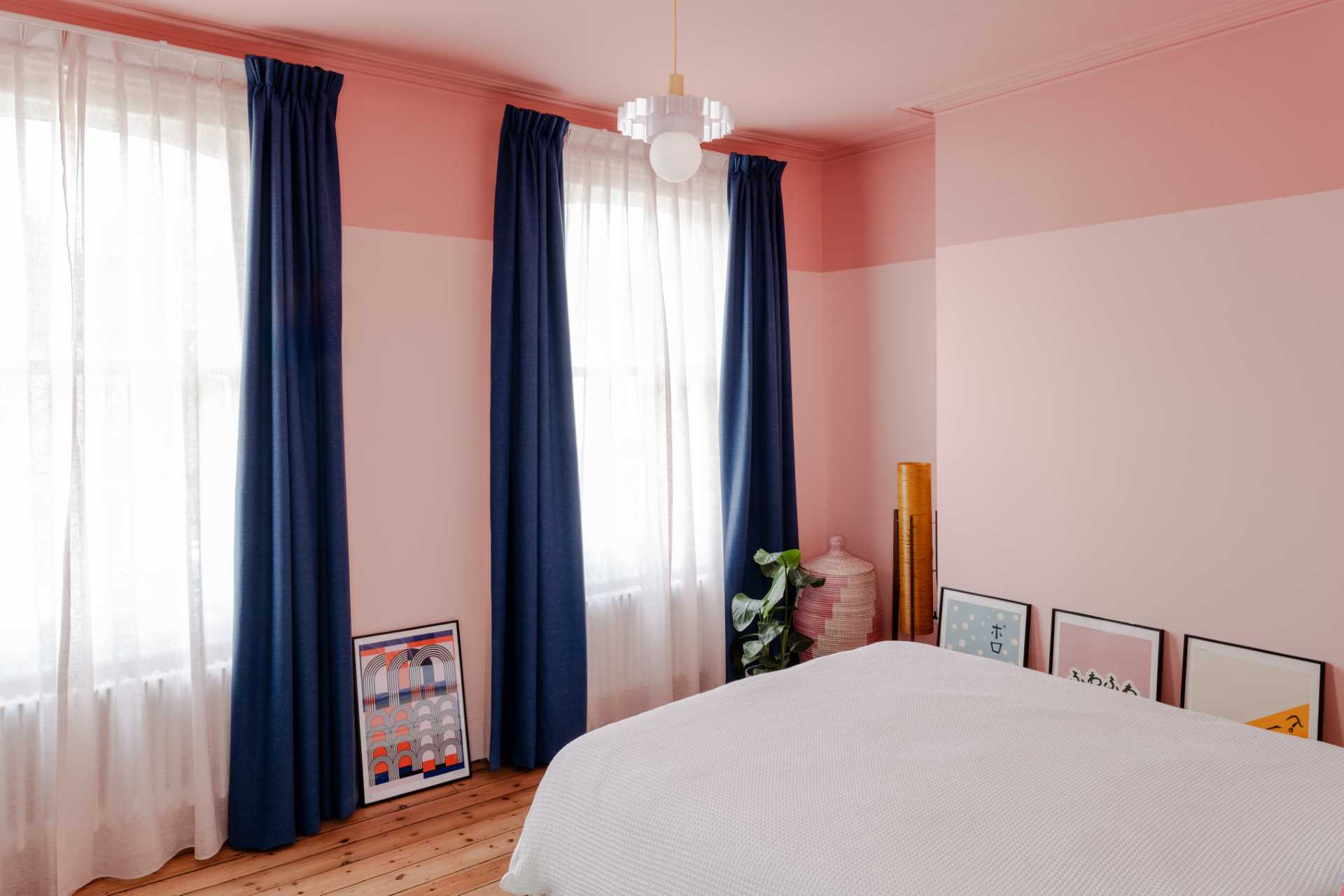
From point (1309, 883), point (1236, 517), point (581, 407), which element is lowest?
point (1309, 883)

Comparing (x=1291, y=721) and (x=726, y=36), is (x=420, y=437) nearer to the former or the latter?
(x=726, y=36)

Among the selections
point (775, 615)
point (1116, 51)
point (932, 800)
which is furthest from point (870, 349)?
point (932, 800)

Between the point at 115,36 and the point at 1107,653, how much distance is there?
381 cm

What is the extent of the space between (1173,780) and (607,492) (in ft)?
7.59

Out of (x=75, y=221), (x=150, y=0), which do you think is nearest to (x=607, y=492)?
(x=75, y=221)

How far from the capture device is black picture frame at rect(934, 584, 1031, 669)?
10.9 feet

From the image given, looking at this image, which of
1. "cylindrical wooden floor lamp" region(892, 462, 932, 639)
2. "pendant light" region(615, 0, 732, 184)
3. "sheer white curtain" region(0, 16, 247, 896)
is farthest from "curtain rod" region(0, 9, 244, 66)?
"cylindrical wooden floor lamp" region(892, 462, 932, 639)

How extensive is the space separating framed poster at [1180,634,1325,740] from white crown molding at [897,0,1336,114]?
6.53 feet

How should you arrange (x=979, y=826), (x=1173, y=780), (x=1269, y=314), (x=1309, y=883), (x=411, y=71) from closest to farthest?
(x=1309, y=883) < (x=979, y=826) < (x=1173, y=780) < (x=1269, y=314) < (x=411, y=71)

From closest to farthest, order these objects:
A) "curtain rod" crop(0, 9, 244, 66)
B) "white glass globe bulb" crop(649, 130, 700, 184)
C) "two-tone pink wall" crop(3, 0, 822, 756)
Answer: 1. "white glass globe bulb" crop(649, 130, 700, 184)
2. "curtain rod" crop(0, 9, 244, 66)
3. "two-tone pink wall" crop(3, 0, 822, 756)

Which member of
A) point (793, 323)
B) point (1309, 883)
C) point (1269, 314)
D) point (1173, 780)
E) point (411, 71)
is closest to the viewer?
point (1309, 883)

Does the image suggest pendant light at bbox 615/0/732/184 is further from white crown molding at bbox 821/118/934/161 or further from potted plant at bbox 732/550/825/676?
potted plant at bbox 732/550/825/676

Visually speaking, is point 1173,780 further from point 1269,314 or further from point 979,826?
point 1269,314

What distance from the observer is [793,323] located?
433 cm
